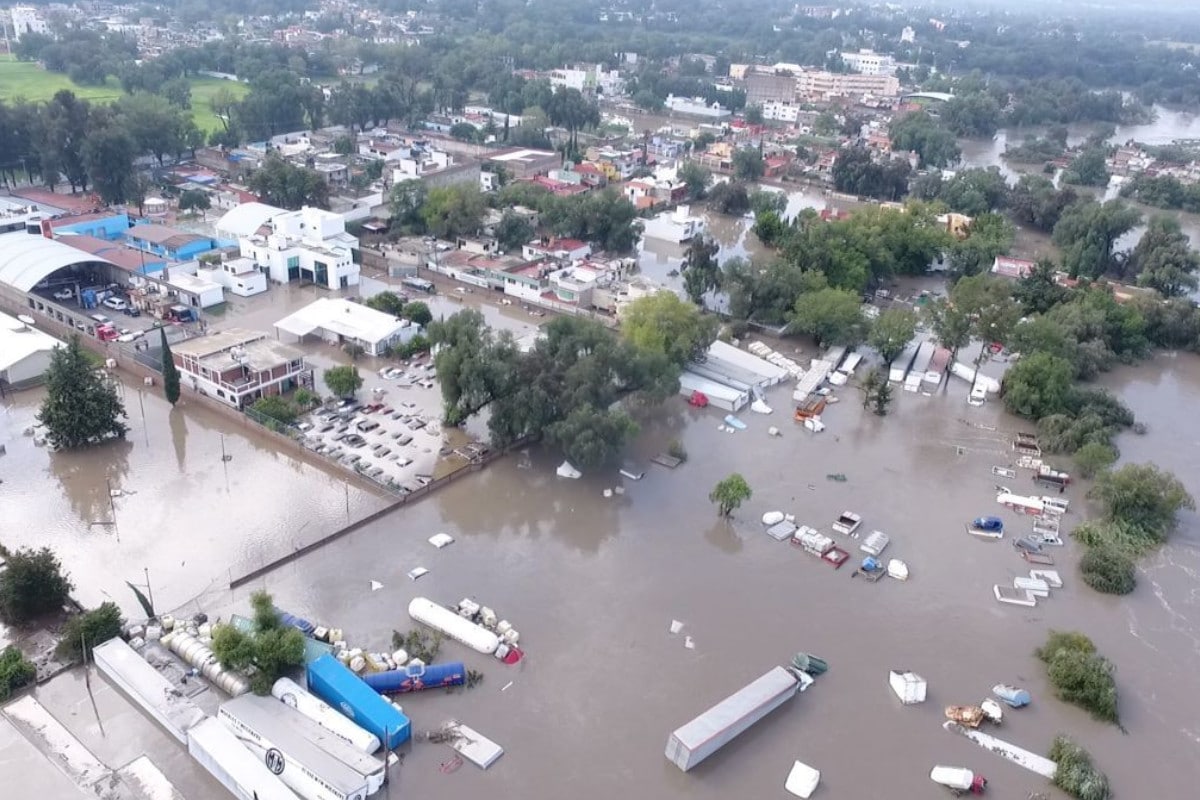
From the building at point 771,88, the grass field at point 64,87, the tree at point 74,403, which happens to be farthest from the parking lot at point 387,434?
the building at point 771,88

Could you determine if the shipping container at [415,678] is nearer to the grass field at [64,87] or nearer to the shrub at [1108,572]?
the shrub at [1108,572]

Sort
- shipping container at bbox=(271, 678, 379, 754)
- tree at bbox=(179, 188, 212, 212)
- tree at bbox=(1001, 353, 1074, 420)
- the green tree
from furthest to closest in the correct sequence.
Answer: tree at bbox=(179, 188, 212, 212)
the green tree
tree at bbox=(1001, 353, 1074, 420)
shipping container at bbox=(271, 678, 379, 754)

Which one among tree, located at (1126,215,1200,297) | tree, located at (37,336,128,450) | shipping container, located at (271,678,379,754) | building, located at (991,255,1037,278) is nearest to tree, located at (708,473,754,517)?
shipping container, located at (271,678,379,754)

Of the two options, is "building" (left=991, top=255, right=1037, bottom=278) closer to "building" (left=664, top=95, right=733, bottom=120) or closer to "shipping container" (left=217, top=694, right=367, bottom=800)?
"shipping container" (left=217, top=694, right=367, bottom=800)

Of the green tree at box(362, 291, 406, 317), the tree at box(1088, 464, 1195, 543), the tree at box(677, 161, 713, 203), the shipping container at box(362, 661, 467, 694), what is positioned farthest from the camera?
the tree at box(677, 161, 713, 203)

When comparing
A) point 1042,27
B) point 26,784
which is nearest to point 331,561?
point 26,784

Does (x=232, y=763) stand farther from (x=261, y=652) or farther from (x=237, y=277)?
(x=237, y=277)

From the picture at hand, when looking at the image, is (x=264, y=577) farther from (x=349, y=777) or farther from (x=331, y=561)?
(x=349, y=777)
